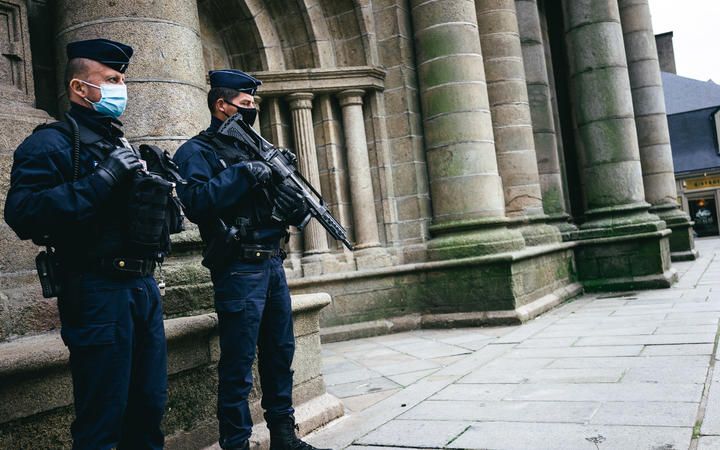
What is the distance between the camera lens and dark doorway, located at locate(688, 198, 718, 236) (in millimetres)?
27453

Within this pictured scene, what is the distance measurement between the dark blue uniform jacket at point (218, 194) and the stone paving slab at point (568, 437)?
1.40 meters

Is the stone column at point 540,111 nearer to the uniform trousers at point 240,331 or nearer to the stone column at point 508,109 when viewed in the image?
the stone column at point 508,109

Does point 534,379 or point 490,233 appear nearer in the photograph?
point 534,379

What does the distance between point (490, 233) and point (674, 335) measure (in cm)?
232

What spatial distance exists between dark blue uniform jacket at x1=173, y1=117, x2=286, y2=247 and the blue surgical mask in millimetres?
519

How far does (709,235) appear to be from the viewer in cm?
2753

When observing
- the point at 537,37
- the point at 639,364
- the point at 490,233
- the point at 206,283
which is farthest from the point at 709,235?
the point at 206,283

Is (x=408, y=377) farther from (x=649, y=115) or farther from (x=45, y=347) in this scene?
(x=649, y=115)

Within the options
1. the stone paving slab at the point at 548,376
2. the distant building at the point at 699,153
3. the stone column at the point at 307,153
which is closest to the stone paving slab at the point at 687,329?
the stone paving slab at the point at 548,376

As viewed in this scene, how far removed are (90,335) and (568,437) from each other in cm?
217

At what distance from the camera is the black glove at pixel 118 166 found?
1.96 meters

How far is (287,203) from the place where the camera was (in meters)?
2.83

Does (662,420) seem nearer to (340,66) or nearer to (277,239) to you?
(277,239)

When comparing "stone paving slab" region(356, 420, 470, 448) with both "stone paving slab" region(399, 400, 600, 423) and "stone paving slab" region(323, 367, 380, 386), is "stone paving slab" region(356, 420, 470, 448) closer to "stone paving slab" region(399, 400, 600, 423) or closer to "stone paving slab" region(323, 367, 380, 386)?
"stone paving slab" region(399, 400, 600, 423)
